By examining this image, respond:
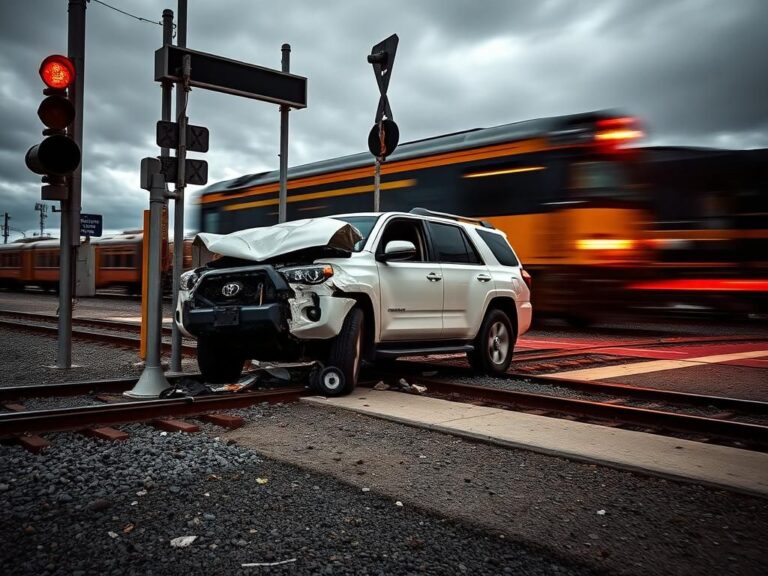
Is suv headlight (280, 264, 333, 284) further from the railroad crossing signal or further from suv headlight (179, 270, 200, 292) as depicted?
the railroad crossing signal

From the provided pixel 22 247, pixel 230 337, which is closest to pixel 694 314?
pixel 230 337

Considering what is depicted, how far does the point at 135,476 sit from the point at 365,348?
9.81 ft

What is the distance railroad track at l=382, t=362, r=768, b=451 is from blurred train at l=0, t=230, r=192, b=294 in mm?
20382

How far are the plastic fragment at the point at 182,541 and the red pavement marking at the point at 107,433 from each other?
1.60m

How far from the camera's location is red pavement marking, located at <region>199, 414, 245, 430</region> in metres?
4.63

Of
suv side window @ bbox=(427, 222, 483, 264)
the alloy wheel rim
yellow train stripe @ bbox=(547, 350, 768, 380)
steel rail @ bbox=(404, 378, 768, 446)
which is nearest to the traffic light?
suv side window @ bbox=(427, 222, 483, 264)

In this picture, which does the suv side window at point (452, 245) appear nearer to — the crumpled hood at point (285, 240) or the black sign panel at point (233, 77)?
the crumpled hood at point (285, 240)

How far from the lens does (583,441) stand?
4.37m

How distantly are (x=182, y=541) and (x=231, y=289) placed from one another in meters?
3.26

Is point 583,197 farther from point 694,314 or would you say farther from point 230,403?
point 230,403

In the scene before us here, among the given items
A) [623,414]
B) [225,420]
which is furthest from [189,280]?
[623,414]

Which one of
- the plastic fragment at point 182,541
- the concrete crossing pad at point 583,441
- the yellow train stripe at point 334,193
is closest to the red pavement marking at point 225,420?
the concrete crossing pad at point 583,441

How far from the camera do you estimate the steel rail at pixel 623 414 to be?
469 centimetres

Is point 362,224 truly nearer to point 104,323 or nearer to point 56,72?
point 56,72
